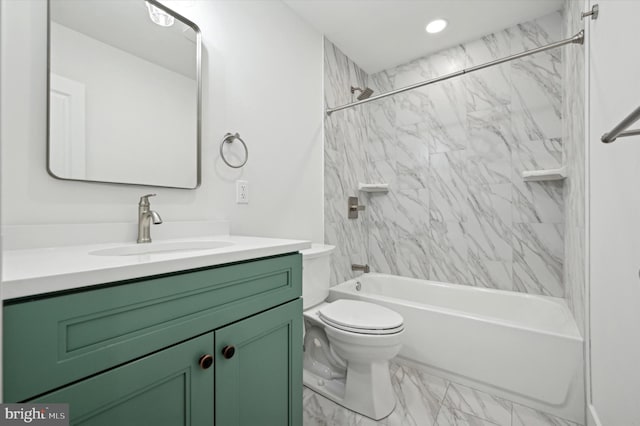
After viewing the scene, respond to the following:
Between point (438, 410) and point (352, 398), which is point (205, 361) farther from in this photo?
point (438, 410)

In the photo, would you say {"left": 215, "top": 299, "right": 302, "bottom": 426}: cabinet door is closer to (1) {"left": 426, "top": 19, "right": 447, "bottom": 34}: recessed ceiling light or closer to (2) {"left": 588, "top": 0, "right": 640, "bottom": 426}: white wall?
(2) {"left": 588, "top": 0, "right": 640, "bottom": 426}: white wall

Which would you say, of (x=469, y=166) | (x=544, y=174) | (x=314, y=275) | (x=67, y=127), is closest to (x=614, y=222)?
(x=544, y=174)

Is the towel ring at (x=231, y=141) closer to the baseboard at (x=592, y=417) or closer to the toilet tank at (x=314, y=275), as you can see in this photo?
the toilet tank at (x=314, y=275)

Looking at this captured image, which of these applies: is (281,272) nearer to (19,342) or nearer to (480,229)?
(19,342)

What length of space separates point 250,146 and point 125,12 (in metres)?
0.78

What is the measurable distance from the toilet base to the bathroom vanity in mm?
550

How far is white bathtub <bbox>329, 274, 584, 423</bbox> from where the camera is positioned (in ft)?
4.90

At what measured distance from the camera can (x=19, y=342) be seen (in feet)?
1.81

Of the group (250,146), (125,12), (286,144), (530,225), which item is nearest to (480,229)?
(530,225)

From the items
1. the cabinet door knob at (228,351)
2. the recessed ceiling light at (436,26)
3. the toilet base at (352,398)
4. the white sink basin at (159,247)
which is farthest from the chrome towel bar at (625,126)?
the recessed ceiling light at (436,26)

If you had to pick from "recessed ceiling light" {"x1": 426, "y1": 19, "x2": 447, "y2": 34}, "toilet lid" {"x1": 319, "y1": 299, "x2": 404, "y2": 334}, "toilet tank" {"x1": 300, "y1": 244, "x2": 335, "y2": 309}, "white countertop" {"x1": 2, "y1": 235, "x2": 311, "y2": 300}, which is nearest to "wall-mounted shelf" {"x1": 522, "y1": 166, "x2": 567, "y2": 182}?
"recessed ceiling light" {"x1": 426, "y1": 19, "x2": 447, "y2": 34}

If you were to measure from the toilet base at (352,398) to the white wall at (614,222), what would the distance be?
87cm

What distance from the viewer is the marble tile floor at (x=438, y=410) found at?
1478 millimetres

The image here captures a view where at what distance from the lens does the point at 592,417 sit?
128 centimetres
